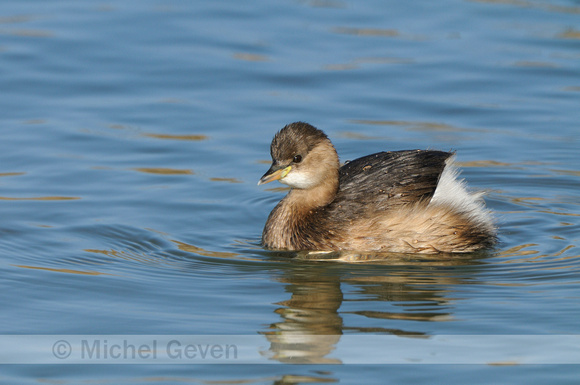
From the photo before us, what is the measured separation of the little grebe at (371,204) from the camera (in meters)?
7.75

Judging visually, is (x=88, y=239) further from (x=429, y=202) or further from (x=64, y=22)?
(x=64, y=22)

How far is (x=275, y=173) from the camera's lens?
785 centimetres

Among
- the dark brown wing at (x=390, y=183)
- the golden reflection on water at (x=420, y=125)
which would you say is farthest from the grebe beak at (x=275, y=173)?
the golden reflection on water at (x=420, y=125)

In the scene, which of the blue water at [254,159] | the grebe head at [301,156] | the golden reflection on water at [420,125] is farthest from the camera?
the golden reflection on water at [420,125]

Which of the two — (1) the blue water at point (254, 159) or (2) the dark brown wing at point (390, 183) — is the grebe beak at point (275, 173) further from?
(1) the blue water at point (254, 159)

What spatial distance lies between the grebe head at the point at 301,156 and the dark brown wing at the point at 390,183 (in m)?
0.22

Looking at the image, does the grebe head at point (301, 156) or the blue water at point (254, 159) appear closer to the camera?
the blue water at point (254, 159)

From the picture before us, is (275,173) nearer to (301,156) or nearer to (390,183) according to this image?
(301,156)

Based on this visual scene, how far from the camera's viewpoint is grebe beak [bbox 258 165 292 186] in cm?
781

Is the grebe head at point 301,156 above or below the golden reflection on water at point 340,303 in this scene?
above

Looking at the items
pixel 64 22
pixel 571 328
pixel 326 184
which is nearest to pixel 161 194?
pixel 326 184

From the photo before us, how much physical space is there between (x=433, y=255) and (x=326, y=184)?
94cm

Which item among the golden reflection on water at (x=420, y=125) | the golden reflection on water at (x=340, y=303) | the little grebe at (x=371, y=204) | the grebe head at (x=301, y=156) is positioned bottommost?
the golden reflection on water at (x=340, y=303)

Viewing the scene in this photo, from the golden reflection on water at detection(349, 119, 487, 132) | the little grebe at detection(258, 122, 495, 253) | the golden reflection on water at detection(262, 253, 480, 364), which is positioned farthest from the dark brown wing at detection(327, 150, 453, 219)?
the golden reflection on water at detection(349, 119, 487, 132)
